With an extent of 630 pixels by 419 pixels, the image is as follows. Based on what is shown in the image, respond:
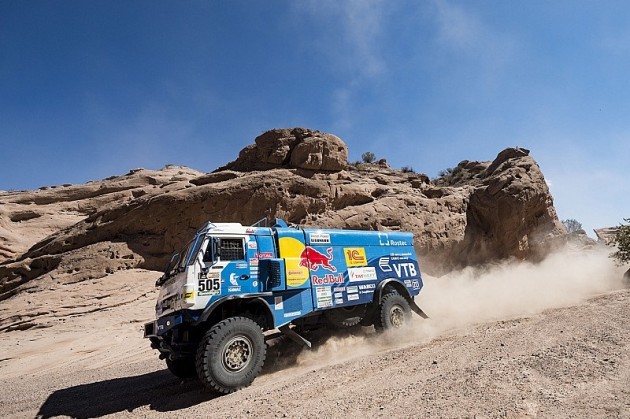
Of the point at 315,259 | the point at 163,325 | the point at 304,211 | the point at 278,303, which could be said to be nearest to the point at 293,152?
the point at 304,211

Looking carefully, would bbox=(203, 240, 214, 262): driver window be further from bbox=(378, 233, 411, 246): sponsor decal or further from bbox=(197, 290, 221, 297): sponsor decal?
bbox=(378, 233, 411, 246): sponsor decal

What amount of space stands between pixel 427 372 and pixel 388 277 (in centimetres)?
416

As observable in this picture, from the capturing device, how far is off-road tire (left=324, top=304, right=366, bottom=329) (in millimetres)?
8523

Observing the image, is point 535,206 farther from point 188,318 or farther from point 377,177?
point 188,318

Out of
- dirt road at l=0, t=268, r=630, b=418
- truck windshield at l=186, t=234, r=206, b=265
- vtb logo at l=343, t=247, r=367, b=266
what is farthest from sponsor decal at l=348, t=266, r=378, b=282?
truck windshield at l=186, t=234, r=206, b=265

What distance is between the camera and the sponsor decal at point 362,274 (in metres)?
8.58

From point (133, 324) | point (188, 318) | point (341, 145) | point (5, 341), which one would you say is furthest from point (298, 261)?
point (341, 145)

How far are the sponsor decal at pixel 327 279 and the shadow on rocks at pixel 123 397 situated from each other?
3.00 metres

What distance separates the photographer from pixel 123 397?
673 centimetres

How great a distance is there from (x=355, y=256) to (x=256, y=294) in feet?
9.66

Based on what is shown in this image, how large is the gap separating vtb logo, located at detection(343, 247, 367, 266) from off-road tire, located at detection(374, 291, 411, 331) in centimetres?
108

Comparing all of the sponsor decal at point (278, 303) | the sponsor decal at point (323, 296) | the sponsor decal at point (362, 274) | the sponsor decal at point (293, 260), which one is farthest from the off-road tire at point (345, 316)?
the sponsor decal at point (278, 303)

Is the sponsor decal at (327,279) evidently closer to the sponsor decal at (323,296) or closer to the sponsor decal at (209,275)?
the sponsor decal at (323,296)

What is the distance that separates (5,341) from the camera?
12398 mm
